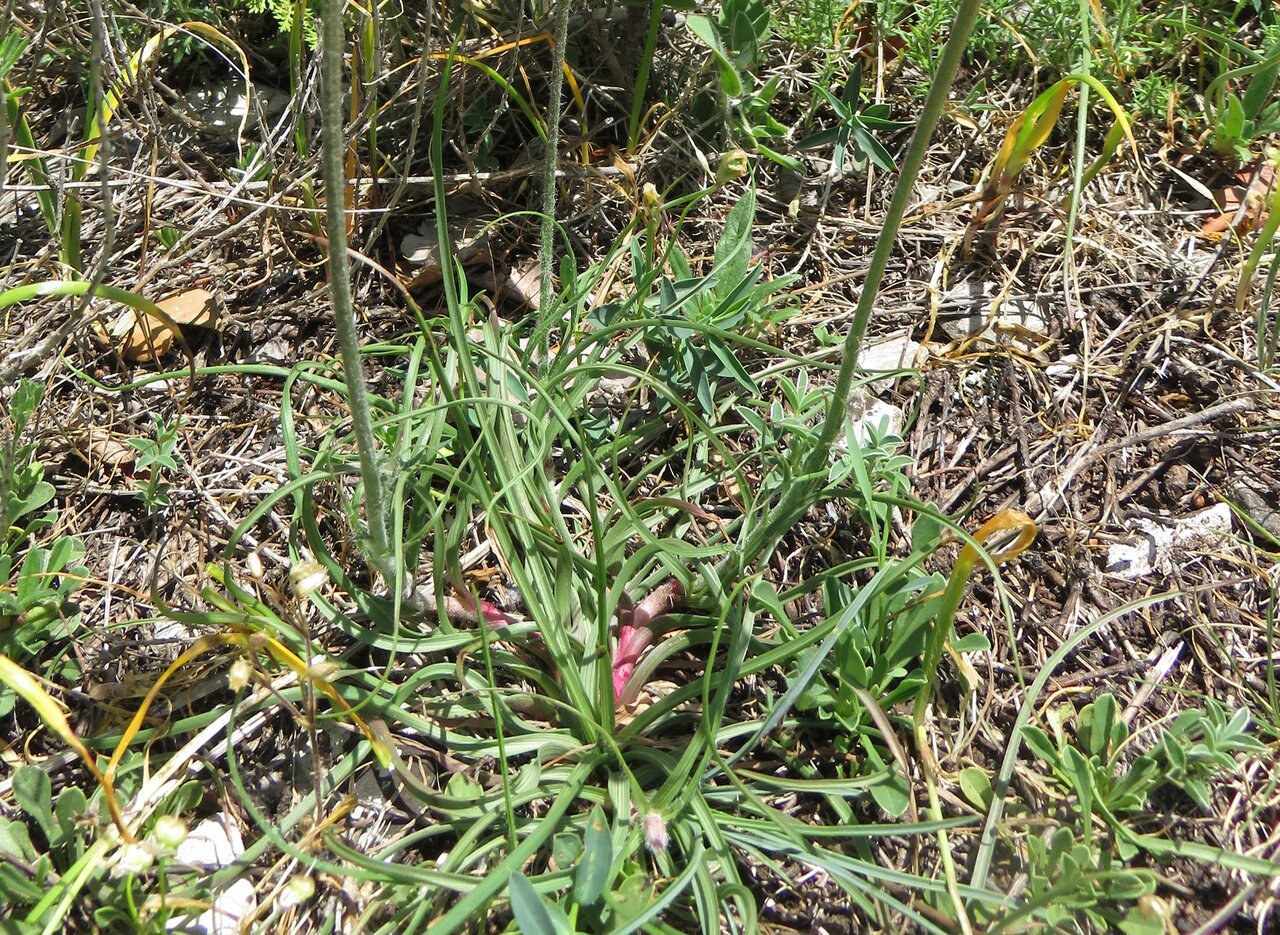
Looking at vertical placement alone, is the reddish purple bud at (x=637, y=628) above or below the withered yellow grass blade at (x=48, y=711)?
below

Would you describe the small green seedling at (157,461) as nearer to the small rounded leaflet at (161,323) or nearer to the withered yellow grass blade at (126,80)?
the small rounded leaflet at (161,323)

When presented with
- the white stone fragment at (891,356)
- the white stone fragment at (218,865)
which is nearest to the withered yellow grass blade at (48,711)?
the white stone fragment at (218,865)

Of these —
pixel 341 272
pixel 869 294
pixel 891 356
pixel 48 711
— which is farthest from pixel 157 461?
pixel 891 356

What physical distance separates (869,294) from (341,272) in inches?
26.1

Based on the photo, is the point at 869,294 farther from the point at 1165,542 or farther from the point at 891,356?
the point at 1165,542

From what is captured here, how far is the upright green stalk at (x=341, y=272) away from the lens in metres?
1.00

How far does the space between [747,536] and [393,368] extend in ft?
2.61

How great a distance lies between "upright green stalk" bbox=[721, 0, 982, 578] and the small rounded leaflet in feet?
4.23

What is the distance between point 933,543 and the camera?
163 cm

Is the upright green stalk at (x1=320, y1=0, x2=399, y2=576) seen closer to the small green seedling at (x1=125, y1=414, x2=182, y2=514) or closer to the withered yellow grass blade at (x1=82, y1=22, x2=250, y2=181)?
the small green seedling at (x1=125, y1=414, x2=182, y2=514)

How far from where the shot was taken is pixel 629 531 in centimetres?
174

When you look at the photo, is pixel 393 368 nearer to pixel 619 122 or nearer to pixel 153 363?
pixel 153 363

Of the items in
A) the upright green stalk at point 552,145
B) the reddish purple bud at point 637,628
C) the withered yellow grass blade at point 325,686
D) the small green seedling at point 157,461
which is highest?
the upright green stalk at point 552,145

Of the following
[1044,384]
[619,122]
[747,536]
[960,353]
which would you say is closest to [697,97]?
[619,122]
